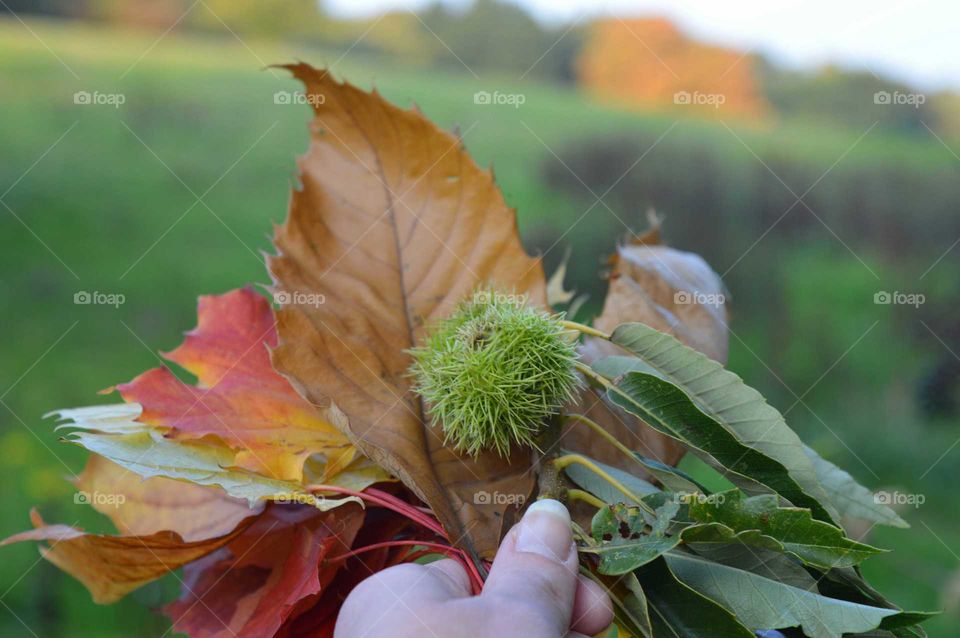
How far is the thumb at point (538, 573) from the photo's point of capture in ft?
1.57

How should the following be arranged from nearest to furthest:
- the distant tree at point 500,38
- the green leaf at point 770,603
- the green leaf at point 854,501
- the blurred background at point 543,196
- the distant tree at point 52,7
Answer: the green leaf at point 770,603, the green leaf at point 854,501, the blurred background at point 543,196, the distant tree at point 52,7, the distant tree at point 500,38

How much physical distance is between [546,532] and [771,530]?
135mm

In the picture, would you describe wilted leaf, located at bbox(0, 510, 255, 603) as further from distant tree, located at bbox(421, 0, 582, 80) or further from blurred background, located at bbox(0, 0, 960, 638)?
distant tree, located at bbox(421, 0, 582, 80)

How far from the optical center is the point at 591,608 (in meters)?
0.52

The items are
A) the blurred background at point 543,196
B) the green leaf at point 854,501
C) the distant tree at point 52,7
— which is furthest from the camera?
the distant tree at point 52,7

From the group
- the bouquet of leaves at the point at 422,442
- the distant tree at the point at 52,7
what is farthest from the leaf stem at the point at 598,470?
the distant tree at the point at 52,7

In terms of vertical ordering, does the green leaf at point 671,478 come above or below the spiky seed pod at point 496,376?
below

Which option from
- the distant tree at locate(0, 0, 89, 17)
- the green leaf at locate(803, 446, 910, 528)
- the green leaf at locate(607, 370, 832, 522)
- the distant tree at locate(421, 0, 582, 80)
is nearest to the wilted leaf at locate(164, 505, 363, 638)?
the green leaf at locate(607, 370, 832, 522)

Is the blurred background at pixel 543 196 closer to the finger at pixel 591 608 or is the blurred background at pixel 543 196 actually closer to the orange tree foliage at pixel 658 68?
the orange tree foliage at pixel 658 68

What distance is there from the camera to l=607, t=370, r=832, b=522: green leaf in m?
0.51

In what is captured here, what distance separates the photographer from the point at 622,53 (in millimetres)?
4852

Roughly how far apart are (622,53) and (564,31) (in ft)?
1.27

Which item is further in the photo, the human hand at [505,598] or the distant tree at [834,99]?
the distant tree at [834,99]

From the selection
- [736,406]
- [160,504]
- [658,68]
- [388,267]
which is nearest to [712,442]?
[736,406]
